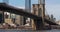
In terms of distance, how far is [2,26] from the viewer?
2036 inches

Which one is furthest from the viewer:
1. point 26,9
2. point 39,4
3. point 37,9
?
point 37,9

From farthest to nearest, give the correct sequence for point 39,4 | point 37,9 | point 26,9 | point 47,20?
1. point 37,9
2. point 39,4
3. point 47,20
4. point 26,9

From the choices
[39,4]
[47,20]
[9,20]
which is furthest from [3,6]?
[9,20]

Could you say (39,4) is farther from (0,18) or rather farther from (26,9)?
(26,9)

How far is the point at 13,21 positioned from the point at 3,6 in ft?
111

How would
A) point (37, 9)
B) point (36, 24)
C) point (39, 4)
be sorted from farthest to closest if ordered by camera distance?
point (37, 9) < point (39, 4) < point (36, 24)

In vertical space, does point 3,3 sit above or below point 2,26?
above

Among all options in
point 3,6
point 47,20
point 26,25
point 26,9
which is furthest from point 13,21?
point 3,6

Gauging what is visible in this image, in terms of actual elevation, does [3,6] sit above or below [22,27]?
above

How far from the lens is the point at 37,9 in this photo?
5131 cm

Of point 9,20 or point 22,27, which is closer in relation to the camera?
point 22,27

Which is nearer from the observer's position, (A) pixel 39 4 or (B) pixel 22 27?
(A) pixel 39 4

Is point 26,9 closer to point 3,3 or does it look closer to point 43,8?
point 3,3

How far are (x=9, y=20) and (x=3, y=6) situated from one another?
3309cm
